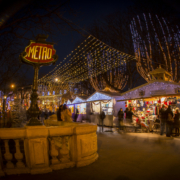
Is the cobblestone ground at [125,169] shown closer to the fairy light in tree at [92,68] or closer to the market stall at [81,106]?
the fairy light in tree at [92,68]

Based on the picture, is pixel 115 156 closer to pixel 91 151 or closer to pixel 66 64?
pixel 91 151

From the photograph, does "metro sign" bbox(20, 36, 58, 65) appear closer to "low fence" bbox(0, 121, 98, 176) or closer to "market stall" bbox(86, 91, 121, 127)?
"low fence" bbox(0, 121, 98, 176)

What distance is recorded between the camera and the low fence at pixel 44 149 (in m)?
3.81

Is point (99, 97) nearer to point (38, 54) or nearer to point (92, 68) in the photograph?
point (92, 68)

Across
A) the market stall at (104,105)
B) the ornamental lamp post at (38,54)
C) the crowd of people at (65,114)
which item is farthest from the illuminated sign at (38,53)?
the market stall at (104,105)

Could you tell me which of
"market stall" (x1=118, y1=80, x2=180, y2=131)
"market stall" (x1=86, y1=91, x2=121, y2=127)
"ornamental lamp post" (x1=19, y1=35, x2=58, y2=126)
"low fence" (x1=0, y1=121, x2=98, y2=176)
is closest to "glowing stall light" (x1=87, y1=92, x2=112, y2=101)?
"market stall" (x1=86, y1=91, x2=121, y2=127)

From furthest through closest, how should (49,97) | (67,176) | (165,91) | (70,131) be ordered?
1. (49,97)
2. (165,91)
3. (70,131)
4. (67,176)

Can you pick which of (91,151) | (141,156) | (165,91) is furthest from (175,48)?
(91,151)

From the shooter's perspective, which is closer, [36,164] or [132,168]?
[36,164]

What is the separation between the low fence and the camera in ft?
12.5

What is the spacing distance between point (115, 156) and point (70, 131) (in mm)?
1954

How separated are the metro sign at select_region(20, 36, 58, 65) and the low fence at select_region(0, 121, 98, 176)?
2185mm

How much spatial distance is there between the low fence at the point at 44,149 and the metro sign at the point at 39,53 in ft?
7.17

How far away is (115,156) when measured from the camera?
5.22 meters
